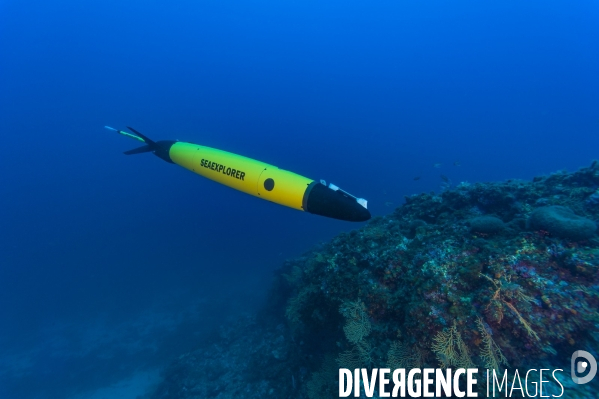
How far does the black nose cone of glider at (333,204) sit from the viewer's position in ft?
18.1

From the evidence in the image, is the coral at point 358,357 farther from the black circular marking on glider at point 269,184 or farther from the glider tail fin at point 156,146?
the glider tail fin at point 156,146

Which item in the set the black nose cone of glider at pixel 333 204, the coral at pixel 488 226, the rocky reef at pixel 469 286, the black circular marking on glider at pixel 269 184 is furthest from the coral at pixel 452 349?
the black circular marking on glider at pixel 269 184

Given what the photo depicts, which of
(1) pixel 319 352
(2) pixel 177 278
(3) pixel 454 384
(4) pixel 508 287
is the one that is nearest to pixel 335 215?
(4) pixel 508 287

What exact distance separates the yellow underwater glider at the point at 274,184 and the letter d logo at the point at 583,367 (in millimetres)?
3876

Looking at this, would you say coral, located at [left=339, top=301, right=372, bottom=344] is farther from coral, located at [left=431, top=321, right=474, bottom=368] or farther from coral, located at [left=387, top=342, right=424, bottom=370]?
coral, located at [left=431, top=321, right=474, bottom=368]

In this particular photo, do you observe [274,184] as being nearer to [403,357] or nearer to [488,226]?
[403,357]

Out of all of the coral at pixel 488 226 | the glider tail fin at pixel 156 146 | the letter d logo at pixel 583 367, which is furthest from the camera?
the glider tail fin at pixel 156 146

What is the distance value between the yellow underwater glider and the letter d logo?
3.88 m

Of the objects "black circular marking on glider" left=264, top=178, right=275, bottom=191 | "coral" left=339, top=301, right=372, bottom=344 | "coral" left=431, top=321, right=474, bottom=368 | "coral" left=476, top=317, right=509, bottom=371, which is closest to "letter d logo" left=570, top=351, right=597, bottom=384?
"coral" left=476, top=317, right=509, bottom=371

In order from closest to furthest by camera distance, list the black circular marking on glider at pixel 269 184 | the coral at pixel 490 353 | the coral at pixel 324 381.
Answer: the coral at pixel 490 353 < the black circular marking on glider at pixel 269 184 < the coral at pixel 324 381

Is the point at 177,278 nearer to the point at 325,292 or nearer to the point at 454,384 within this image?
the point at 325,292

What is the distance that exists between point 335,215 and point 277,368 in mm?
9148

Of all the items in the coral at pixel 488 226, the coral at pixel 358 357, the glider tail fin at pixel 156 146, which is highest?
the glider tail fin at pixel 156 146

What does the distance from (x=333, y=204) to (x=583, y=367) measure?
470cm
